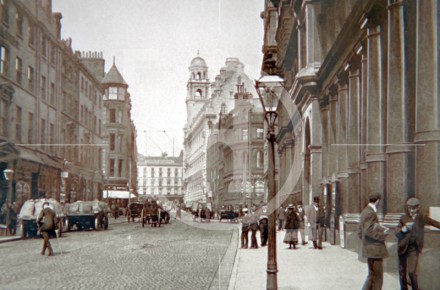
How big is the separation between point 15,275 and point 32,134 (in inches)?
270

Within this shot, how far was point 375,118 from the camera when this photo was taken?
534 inches

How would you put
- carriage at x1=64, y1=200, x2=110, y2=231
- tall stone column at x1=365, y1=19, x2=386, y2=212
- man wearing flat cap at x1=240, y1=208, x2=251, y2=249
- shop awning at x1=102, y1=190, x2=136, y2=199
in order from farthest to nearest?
carriage at x1=64, y1=200, x2=110, y2=231 → shop awning at x1=102, y1=190, x2=136, y2=199 → man wearing flat cap at x1=240, y1=208, x2=251, y2=249 → tall stone column at x1=365, y1=19, x2=386, y2=212

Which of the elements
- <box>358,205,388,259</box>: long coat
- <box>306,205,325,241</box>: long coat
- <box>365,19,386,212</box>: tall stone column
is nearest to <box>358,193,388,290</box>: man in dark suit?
<box>358,205,388,259</box>: long coat

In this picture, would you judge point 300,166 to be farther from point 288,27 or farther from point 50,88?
point 50,88

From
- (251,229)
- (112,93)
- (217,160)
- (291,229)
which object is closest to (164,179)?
(217,160)

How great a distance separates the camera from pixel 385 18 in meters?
13.0

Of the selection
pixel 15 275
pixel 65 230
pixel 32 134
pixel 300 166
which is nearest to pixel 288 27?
pixel 300 166

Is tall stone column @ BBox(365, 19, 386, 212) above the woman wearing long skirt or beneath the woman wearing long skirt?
above

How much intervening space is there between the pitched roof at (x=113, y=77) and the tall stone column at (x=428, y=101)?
10735 millimetres

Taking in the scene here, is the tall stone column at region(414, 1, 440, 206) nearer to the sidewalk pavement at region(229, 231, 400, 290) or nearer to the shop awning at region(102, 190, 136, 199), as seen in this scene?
the sidewalk pavement at region(229, 231, 400, 290)

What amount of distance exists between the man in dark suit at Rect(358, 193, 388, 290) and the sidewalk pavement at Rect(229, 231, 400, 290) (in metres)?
1.46

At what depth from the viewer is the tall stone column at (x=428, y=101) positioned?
9805 mm

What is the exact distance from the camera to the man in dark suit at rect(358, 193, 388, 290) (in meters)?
8.59

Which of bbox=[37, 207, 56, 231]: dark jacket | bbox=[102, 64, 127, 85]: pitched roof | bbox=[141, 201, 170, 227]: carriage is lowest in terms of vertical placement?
bbox=[141, 201, 170, 227]: carriage
